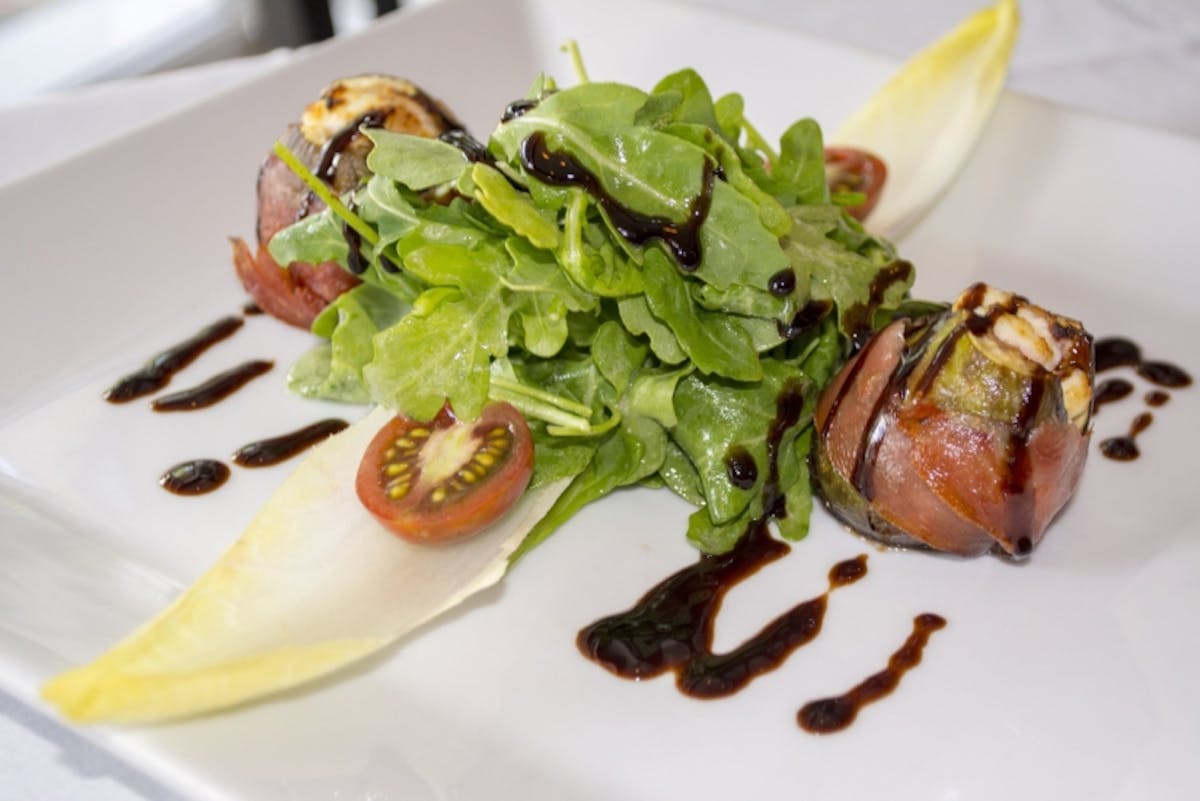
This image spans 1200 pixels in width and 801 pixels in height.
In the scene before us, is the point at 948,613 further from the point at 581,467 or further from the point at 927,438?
the point at 581,467

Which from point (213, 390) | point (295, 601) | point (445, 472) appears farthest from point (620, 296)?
point (213, 390)

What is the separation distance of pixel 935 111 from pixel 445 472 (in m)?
2.02

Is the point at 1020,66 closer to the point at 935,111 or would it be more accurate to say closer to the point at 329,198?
the point at 935,111

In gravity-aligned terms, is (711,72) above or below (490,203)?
below

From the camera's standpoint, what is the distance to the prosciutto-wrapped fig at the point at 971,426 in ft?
7.68

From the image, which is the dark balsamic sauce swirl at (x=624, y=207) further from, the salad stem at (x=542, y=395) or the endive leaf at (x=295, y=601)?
the endive leaf at (x=295, y=601)

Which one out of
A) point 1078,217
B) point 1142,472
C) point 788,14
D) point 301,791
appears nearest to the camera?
point 301,791

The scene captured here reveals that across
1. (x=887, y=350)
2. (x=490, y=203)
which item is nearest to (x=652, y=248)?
(x=490, y=203)

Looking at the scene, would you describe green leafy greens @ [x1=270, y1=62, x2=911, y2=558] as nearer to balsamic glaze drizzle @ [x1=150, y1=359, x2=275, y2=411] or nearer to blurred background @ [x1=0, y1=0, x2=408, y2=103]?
balsamic glaze drizzle @ [x1=150, y1=359, x2=275, y2=411]

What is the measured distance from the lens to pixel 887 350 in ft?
8.23

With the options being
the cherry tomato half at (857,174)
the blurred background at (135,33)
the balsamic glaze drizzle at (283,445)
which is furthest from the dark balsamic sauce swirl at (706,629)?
the blurred background at (135,33)

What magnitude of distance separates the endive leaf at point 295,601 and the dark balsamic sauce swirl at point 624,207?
53 centimetres

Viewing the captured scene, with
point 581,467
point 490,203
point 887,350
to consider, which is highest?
point 490,203

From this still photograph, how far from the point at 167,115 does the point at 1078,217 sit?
2.47 meters
